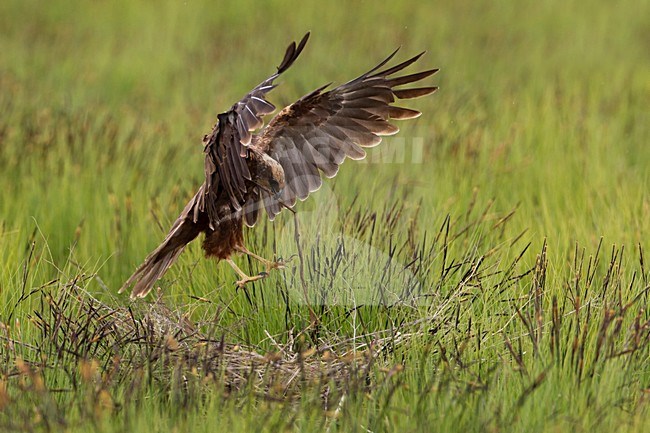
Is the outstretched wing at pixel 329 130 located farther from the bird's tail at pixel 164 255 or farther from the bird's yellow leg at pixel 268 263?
the bird's tail at pixel 164 255

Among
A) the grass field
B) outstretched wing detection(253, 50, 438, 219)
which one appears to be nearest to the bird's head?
outstretched wing detection(253, 50, 438, 219)

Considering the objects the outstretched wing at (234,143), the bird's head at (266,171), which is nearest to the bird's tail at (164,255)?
the outstretched wing at (234,143)

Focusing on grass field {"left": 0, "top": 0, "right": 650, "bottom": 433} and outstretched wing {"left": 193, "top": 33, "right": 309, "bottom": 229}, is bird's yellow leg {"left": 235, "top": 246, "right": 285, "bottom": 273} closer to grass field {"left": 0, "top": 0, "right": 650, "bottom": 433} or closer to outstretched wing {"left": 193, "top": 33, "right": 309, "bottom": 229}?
grass field {"left": 0, "top": 0, "right": 650, "bottom": 433}

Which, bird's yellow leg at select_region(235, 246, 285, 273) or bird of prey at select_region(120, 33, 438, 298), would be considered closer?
bird of prey at select_region(120, 33, 438, 298)

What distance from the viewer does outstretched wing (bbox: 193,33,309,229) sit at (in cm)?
366

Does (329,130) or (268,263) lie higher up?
(329,130)

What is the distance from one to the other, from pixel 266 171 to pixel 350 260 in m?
0.50

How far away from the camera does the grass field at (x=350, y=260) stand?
10.7 feet

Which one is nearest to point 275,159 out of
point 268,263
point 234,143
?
point 268,263

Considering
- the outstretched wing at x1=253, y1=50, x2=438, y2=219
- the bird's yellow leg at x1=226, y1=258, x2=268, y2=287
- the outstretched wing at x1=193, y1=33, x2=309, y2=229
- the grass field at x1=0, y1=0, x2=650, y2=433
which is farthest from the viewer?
the outstretched wing at x1=253, y1=50, x2=438, y2=219

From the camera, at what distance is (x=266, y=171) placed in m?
4.30

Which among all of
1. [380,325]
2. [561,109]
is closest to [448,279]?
[380,325]

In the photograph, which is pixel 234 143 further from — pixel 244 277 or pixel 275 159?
pixel 275 159

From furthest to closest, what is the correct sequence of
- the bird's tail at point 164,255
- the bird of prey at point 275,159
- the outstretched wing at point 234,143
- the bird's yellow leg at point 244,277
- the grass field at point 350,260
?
the bird's tail at point 164,255 → the bird's yellow leg at point 244,277 → the bird of prey at point 275,159 → the outstretched wing at point 234,143 → the grass field at point 350,260
